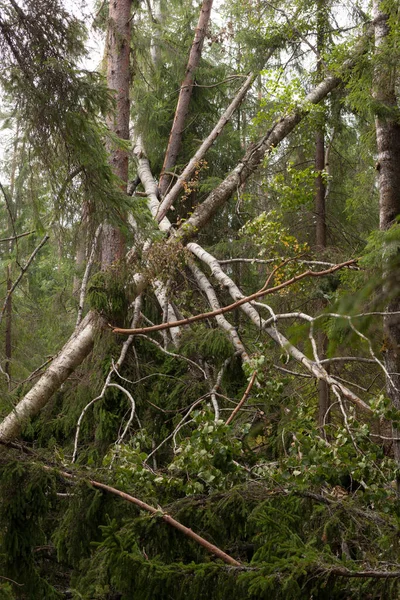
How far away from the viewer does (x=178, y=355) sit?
661 centimetres

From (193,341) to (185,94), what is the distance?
237 inches

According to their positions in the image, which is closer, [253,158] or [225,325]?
[225,325]

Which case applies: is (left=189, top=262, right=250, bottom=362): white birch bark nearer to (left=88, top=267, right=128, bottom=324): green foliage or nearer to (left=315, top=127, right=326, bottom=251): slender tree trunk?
(left=88, top=267, right=128, bottom=324): green foliage

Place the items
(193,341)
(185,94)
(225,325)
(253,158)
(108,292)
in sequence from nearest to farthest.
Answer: (108,292), (193,341), (225,325), (253,158), (185,94)

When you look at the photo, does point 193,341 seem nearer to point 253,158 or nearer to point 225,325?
point 225,325

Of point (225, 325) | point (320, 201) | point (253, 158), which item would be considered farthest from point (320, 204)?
point (225, 325)

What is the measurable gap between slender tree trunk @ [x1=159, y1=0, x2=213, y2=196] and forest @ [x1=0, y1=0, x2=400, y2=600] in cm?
4

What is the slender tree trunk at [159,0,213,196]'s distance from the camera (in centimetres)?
1094

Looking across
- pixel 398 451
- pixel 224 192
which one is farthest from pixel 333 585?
pixel 224 192

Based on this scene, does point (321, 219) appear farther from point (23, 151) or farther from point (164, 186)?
point (23, 151)

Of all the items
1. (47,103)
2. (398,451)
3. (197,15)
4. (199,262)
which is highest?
(197,15)

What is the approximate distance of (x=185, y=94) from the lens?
11.2 metres

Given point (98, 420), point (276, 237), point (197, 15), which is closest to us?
point (98, 420)

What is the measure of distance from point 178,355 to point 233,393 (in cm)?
68
